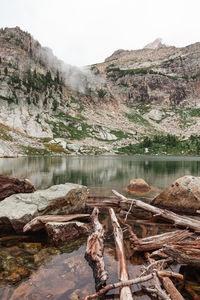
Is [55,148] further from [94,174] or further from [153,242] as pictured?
[153,242]

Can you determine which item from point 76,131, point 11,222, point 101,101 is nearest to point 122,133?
point 76,131

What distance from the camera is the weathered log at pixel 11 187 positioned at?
487 inches

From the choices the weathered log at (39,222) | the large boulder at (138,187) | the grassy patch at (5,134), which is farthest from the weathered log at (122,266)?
the grassy patch at (5,134)

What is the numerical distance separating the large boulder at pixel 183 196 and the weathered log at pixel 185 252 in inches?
259

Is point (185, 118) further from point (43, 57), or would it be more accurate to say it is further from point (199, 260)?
A: point (199, 260)

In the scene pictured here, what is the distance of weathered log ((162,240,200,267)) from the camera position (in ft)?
19.0

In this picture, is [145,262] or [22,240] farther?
[22,240]

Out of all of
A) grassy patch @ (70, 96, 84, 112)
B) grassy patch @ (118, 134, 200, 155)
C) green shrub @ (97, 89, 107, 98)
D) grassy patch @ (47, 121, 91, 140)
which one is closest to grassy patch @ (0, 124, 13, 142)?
grassy patch @ (47, 121, 91, 140)

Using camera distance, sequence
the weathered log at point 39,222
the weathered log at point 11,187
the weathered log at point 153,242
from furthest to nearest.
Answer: the weathered log at point 11,187
the weathered log at point 39,222
the weathered log at point 153,242

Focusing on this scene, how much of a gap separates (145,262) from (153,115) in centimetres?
20283

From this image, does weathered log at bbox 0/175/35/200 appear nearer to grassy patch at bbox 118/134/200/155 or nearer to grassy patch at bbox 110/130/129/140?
grassy patch at bbox 118/134/200/155

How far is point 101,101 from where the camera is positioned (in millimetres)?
179250

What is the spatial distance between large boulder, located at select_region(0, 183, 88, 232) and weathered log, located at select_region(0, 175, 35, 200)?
5.53 feet

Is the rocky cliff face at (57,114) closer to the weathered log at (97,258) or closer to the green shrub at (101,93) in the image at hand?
the green shrub at (101,93)
